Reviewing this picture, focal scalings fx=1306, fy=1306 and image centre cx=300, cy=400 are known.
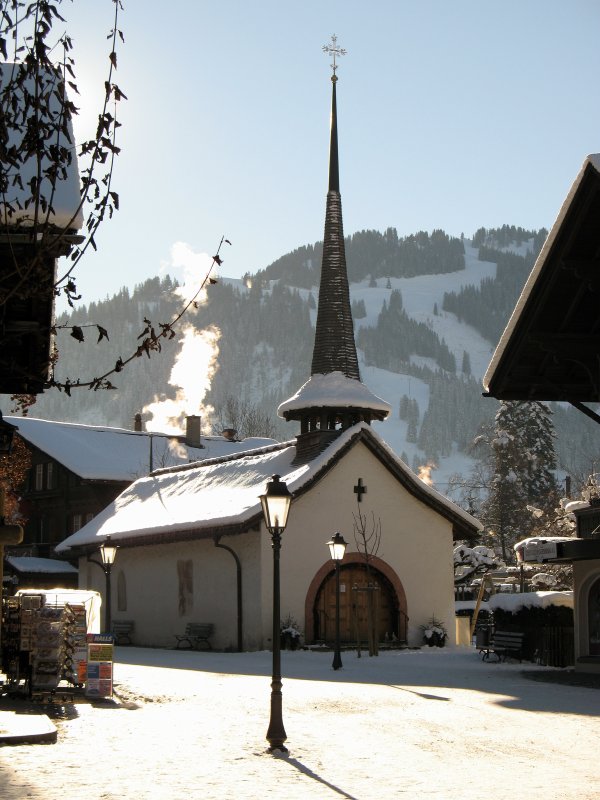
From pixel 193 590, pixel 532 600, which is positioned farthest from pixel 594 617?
pixel 193 590

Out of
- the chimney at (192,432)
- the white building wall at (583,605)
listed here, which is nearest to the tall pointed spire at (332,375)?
the white building wall at (583,605)

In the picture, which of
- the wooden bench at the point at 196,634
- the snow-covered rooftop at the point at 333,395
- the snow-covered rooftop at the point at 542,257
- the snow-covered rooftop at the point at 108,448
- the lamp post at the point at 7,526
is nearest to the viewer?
the lamp post at the point at 7,526

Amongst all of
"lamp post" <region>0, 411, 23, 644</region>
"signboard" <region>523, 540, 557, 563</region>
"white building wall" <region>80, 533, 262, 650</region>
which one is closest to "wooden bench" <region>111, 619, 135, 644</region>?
"white building wall" <region>80, 533, 262, 650</region>

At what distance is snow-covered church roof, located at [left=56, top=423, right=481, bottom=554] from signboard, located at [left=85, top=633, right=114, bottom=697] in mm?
13980

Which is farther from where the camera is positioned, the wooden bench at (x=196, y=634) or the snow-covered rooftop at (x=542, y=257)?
the wooden bench at (x=196, y=634)

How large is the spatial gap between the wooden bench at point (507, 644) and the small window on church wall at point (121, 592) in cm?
1453

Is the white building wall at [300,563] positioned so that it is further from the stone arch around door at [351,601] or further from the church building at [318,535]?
the stone arch around door at [351,601]

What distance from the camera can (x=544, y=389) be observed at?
24.4 meters

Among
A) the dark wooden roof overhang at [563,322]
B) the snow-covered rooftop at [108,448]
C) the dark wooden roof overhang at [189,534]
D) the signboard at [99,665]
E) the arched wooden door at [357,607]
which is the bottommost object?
the signboard at [99,665]

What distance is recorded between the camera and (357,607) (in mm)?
33156

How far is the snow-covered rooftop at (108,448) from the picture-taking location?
5566cm

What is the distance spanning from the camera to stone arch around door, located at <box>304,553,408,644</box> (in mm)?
33375

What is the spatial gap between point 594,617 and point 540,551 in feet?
5.22

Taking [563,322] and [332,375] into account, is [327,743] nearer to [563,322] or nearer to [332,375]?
[563,322]
